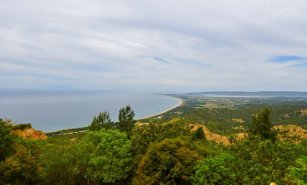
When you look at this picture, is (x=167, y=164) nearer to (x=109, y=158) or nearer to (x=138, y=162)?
(x=138, y=162)

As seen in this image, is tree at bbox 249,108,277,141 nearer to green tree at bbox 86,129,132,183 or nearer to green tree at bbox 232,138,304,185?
green tree at bbox 232,138,304,185

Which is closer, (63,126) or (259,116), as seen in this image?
(259,116)

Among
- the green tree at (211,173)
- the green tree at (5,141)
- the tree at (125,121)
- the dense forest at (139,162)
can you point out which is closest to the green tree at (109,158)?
the dense forest at (139,162)

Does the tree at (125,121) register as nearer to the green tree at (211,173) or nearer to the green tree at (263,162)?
the green tree at (263,162)

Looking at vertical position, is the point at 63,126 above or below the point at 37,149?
below

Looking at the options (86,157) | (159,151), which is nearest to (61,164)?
(86,157)

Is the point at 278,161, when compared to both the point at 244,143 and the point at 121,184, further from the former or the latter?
the point at 121,184

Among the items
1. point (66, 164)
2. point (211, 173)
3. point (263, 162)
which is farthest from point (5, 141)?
point (263, 162)
